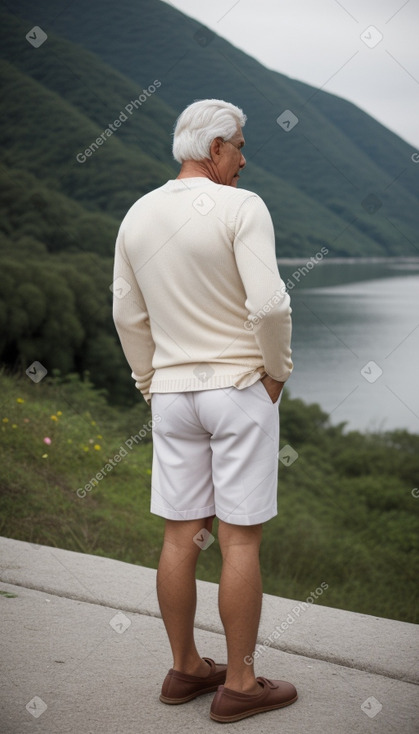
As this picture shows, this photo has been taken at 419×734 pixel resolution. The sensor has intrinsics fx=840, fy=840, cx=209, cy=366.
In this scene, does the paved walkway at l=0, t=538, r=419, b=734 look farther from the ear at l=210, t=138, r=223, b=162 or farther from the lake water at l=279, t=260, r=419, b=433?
the lake water at l=279, t=260, r=419, b=433

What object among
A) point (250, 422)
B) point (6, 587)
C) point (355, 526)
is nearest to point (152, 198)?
point (250, 422)

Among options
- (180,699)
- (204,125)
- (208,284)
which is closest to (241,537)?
(180,699)

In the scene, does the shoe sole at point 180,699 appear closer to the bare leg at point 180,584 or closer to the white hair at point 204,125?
the bare leg at point 180,584

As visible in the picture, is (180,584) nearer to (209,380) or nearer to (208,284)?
(209,380)

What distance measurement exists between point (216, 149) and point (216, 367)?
570mm

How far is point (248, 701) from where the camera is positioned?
2189mm

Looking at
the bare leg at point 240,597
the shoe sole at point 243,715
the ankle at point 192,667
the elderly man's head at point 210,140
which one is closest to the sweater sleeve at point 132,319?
the elderly man's head at point 210,140

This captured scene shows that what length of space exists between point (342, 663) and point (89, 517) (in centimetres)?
341

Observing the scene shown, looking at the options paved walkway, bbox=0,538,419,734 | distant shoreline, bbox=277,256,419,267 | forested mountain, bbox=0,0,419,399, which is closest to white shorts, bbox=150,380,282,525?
paved walkway, bbox=0,538,419,734

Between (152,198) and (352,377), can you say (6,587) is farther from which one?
(352,377)

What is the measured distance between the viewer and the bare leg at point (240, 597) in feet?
7.07

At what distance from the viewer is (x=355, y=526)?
65.2ft

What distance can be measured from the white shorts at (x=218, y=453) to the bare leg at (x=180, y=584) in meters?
0.05

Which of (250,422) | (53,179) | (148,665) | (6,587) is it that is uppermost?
(250,422)
